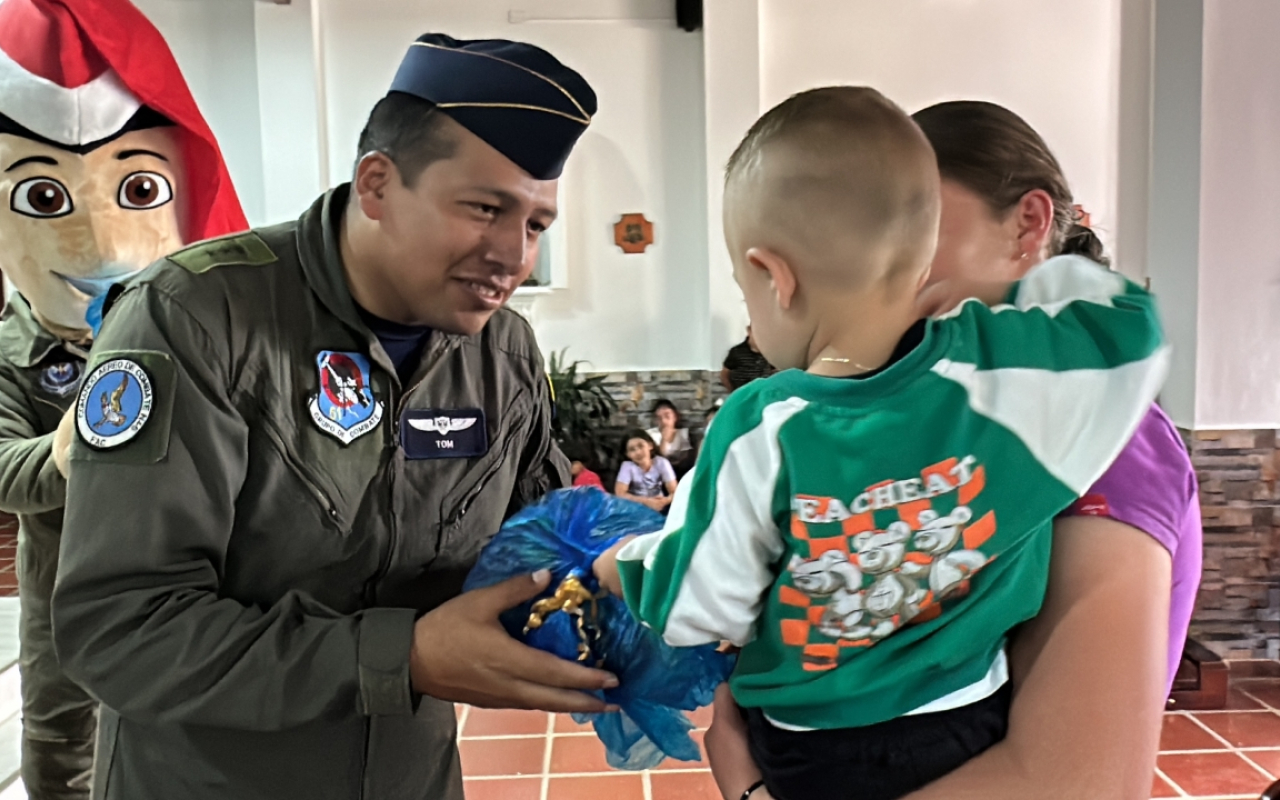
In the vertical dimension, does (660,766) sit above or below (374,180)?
below

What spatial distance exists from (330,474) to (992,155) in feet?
2.66

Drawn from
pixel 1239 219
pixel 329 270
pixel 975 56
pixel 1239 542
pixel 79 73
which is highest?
pixel 975 56

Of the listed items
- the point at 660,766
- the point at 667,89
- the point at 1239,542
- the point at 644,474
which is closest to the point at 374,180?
the point at 660,766

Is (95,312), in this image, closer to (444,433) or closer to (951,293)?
(444,433)

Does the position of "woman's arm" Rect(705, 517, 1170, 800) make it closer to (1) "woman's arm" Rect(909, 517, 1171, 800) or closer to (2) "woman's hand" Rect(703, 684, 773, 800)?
(1) "woman's arm" Rect(909, 517, 1171, 800)

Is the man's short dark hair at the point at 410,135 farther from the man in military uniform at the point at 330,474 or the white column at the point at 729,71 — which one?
the white column at the point at 729,71

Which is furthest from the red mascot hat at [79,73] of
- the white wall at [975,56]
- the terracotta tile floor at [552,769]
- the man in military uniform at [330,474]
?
the white wall at [975,56]

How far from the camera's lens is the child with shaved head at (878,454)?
31.8 inches

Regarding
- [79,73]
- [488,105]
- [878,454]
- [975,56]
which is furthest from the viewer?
[975,56]

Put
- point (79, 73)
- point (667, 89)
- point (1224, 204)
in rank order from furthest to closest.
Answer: point (667, 89) → point (1224, 204) → point (79, 73)

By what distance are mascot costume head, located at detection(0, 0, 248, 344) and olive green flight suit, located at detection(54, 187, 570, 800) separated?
0.90 meters

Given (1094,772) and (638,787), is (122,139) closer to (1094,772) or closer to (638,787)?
(1094,772)

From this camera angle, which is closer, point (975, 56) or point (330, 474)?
point (330, 474)

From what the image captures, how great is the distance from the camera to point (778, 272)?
0.86m
